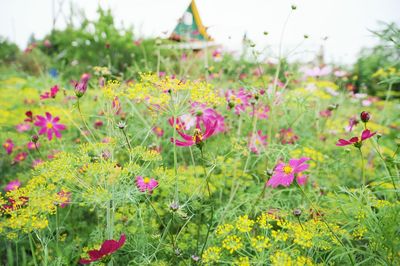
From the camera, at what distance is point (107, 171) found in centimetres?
110

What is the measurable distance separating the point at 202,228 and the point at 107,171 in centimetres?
68

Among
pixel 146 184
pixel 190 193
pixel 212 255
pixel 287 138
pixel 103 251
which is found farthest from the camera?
pixel 287 138

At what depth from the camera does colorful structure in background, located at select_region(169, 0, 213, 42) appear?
2643 mm

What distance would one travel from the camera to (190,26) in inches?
115

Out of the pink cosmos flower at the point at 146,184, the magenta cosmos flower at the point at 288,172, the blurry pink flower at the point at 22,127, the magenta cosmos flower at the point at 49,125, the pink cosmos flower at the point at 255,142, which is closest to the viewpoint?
the magenta cosmos flower at the point at 288,172

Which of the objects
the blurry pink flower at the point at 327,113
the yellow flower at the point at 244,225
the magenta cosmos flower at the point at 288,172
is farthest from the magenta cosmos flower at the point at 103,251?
the blurry pink flower at the point at 327,113

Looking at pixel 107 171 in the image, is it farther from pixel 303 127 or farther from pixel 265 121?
pixel 303 127

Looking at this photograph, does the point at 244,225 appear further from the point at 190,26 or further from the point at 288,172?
the point at 190,26

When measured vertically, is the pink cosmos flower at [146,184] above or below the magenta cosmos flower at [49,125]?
below

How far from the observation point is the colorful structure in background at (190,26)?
8.67 feet

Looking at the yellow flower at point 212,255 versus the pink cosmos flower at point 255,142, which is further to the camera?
the pink cosmos flower at point 255,142

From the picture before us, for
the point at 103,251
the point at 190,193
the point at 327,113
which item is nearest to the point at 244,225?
the point at 190,193

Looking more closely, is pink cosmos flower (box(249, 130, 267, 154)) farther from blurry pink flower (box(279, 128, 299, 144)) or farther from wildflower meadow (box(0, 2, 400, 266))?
blurry pink flower (box(279, 128, 299, 144))

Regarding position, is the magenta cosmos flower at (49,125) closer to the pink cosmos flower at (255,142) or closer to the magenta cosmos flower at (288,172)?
the pink cosmos flower at (255,142)
